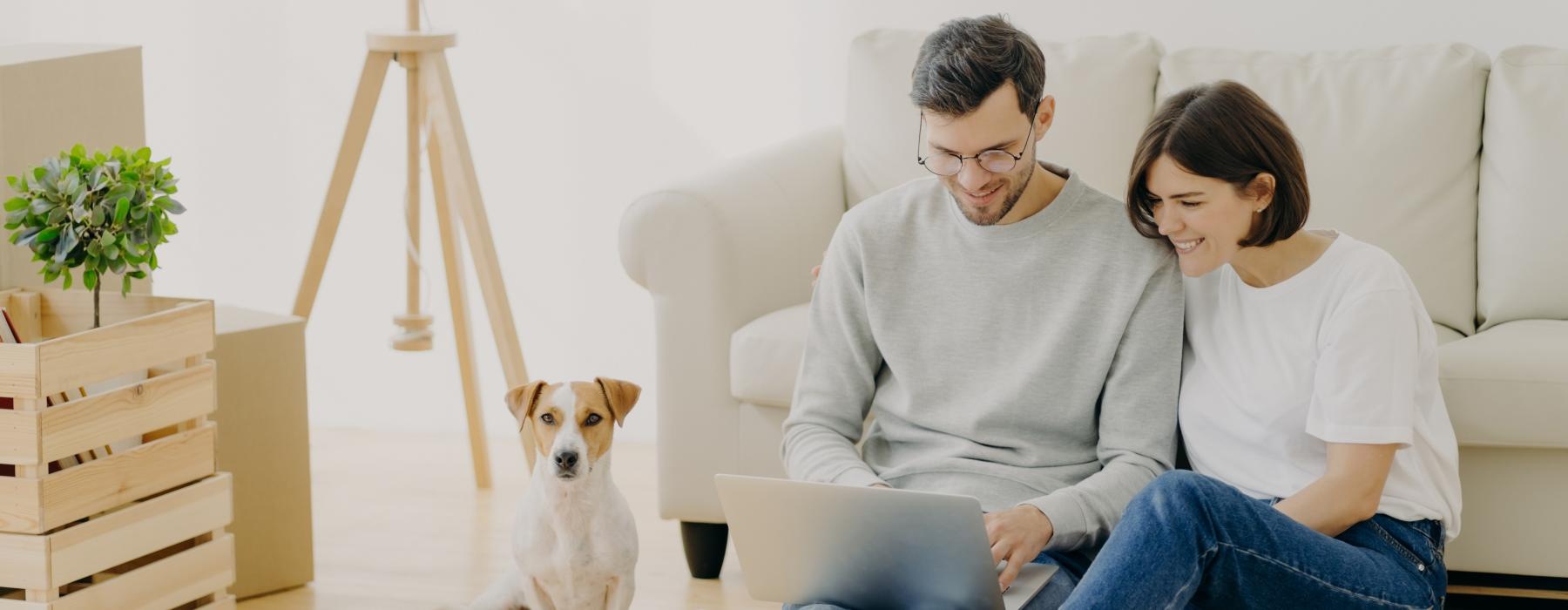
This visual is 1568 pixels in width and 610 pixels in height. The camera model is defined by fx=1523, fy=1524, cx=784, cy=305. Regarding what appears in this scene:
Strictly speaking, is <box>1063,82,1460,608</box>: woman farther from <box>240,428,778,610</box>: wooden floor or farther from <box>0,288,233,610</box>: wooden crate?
<box>0,288,233,610</box>: wooden crate

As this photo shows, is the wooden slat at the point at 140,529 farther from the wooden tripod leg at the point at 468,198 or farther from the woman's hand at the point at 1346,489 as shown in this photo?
the woman's hand at the point at 1346,489

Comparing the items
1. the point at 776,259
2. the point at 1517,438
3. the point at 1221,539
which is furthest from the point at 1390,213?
the point at 1221,539

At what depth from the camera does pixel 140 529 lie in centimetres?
212

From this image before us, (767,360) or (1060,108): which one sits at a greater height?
(1060,108)

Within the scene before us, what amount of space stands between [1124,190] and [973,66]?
0.84 m

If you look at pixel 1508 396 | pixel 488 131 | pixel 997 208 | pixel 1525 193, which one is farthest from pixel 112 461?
pixel 1525 193

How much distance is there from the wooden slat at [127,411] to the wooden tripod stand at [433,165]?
654mm

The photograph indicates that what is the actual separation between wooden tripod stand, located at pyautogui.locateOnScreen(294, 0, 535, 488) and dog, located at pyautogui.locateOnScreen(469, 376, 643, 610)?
969mm

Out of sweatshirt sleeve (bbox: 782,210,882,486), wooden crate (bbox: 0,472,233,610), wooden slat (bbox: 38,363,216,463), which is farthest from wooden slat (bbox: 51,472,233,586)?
sweatshirt sleeve (bbox: 782,210,882,486)

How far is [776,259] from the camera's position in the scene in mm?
2588

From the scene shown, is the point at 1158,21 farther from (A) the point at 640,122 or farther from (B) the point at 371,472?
(B) the point at 371,472

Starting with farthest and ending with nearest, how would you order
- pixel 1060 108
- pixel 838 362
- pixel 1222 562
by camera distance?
pixel 1060 108
pixel 838 362
pixel 1222 562

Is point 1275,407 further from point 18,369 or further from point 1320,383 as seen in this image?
point 18,369

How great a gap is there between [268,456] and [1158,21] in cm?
193
